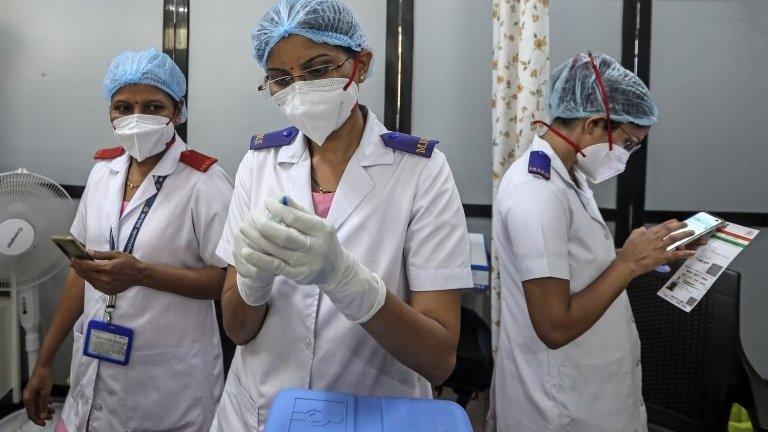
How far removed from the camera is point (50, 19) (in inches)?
91.2

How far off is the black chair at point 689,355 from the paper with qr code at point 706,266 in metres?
0.24

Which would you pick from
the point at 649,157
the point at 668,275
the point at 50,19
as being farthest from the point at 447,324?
the point at 50,19

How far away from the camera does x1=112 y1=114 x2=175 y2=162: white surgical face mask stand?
130cm

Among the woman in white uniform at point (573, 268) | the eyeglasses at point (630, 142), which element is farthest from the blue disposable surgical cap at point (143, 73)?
the eyeglasses at point (630, 142)

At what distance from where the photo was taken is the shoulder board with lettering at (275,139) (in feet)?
3.23

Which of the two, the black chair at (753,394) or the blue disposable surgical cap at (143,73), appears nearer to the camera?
the black chair at (753,394)

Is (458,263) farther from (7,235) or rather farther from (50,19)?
(50,19)

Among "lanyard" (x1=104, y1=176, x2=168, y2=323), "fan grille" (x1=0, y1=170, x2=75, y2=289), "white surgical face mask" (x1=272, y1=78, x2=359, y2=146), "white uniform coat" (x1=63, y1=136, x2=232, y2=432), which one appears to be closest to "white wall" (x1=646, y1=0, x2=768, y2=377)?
"white surgical face mask" (x1=272, y1=78, x2=359, y2=146)

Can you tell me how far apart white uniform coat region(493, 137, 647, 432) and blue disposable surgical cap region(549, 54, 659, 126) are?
13 cm

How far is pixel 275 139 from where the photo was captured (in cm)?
99

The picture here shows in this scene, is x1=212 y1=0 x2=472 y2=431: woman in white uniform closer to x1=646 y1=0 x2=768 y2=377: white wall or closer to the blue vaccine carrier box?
the blue vaccine carrier box

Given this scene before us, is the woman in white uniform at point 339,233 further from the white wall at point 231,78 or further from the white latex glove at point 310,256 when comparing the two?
the white wall at point 231,78

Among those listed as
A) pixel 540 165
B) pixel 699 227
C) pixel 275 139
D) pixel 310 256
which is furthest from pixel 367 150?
pixel 699 227

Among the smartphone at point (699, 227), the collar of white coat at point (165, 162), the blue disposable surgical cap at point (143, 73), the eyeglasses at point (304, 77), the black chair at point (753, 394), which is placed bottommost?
the black chair at point (753, 394)
